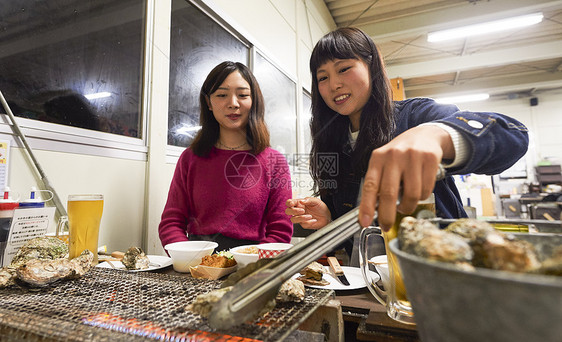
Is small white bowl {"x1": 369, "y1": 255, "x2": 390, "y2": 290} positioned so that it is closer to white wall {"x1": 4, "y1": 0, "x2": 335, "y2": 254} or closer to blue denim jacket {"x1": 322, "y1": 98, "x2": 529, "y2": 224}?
blue denim jacket {"x1": 322, "y1": 98, "x2": 529, "y2": 224}

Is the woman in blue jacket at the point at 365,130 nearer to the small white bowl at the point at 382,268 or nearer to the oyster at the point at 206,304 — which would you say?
the small white bowl at the point at 382,268

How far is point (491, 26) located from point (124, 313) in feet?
21.5

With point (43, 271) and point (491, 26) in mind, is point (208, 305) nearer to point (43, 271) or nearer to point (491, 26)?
point (43, 271)

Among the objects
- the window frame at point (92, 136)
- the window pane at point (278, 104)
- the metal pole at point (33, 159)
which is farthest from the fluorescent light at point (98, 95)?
the window pane at point (278, 104)


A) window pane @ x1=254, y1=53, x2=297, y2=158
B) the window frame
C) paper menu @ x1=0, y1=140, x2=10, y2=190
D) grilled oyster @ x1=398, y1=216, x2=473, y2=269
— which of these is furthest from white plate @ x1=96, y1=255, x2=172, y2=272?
window pane @ x1=254, y1=53, x2=297, y2=158

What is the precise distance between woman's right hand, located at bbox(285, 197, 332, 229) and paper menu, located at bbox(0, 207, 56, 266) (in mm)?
901

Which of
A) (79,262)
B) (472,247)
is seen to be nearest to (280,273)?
(472,247)

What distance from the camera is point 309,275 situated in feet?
2.75

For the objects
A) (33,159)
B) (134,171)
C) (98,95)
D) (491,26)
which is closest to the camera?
(33,159)

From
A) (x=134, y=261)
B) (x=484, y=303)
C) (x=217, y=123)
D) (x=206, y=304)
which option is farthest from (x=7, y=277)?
(x=217, y=123)

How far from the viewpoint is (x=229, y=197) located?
1694 millimetres

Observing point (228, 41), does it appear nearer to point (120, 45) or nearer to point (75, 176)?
point (120, 45)

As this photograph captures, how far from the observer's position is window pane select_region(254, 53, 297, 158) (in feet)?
10.4

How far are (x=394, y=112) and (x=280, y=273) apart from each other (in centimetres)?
123
